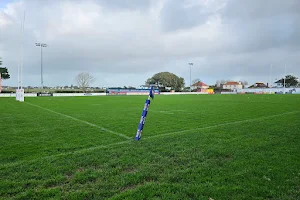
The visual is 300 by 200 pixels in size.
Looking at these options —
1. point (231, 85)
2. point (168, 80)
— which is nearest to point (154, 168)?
point (168, 80)

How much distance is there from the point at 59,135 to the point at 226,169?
556cm

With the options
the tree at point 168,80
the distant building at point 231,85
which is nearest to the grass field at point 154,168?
the tree at point 168,80

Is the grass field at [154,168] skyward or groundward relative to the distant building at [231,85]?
groundward

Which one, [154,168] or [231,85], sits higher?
[231,85]

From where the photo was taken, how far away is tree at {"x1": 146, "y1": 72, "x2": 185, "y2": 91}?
10000 centimetres

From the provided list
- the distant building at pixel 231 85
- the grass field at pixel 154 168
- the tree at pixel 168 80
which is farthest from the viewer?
the distant building at pixel 231 85

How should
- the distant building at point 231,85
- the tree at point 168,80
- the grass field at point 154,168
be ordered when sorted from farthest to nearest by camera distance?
the distant building at point 231,85, the tree at point 168,80, the grass field at point 154,168

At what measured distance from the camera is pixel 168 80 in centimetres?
9962

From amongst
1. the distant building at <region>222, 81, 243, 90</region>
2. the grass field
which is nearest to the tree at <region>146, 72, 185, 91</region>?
the distant building at <region>222, 81, 243, 90</region>

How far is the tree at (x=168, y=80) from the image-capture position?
100000 mm

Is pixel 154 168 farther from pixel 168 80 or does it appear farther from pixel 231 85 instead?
pixel 231 85

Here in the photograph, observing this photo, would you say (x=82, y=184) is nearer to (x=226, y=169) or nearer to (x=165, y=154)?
(x=165, y=154)

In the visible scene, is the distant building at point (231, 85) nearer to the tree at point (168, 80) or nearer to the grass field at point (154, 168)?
the tree at point (168, 80)

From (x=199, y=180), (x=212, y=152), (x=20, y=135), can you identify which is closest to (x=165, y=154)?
(x=212, y=152)
